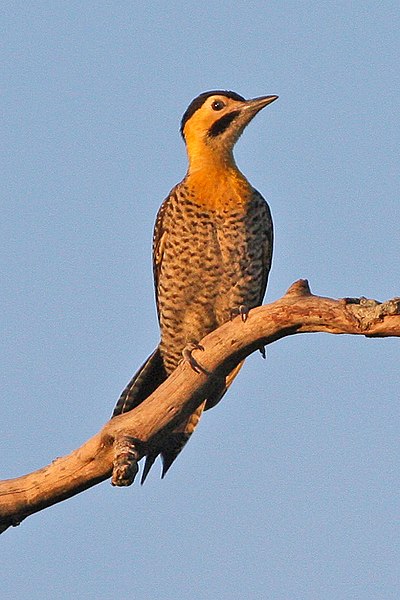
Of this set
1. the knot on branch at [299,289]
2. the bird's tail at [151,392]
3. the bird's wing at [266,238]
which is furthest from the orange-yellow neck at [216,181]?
the knot on branch at [299,289]

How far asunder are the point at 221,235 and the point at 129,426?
2.41m

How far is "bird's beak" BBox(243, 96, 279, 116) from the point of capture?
390 inches

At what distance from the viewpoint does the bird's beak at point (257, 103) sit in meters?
9.90

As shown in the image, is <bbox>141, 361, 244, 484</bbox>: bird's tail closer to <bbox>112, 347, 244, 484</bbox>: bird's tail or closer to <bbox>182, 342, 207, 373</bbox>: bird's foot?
<bbox>112, 347, 244, 484</bbox>: bird's tail

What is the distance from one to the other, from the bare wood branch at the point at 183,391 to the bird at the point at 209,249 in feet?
4.23

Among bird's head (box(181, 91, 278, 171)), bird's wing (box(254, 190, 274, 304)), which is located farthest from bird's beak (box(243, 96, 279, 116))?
bird's wing (box(254, 190, 274, 304))

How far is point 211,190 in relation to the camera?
975 cm

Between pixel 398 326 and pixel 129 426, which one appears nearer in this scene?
pixel 398 326

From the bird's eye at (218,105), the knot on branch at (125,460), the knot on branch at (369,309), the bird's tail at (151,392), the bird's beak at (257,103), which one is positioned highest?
the bird's eye at (218,105)

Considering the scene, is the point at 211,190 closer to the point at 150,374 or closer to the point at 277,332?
the point at 150,374

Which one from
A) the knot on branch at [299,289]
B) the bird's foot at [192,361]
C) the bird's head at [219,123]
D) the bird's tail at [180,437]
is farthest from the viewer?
the bird's head at [219,123]

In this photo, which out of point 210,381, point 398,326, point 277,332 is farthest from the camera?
point 210,381

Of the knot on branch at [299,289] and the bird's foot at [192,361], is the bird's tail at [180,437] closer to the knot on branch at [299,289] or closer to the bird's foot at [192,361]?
the bird's foot at [192,361]

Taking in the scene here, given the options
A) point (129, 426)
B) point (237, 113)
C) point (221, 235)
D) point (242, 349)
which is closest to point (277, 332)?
point (242, 349)
